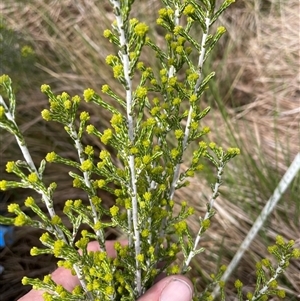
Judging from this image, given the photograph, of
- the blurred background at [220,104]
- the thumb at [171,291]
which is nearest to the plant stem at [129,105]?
the thumb at [171,291]

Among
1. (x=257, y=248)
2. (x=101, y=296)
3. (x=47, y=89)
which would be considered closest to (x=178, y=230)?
(x=101, y=296)

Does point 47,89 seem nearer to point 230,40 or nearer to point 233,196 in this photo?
point 233,196

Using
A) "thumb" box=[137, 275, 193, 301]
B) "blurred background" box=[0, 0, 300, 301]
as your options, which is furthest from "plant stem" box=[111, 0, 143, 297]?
"blurred background" box=[0, 0, 300, 301]

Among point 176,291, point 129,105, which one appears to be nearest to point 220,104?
point 176,291

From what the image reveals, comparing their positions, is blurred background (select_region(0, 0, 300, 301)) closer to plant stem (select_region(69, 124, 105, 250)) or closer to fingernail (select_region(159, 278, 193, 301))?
fingernail (select_region(159, 278, 193, 301))

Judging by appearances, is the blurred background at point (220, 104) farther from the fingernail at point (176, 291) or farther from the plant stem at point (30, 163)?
the plant stem at point (30, 163)

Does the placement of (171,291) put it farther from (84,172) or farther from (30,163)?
(30,163)
